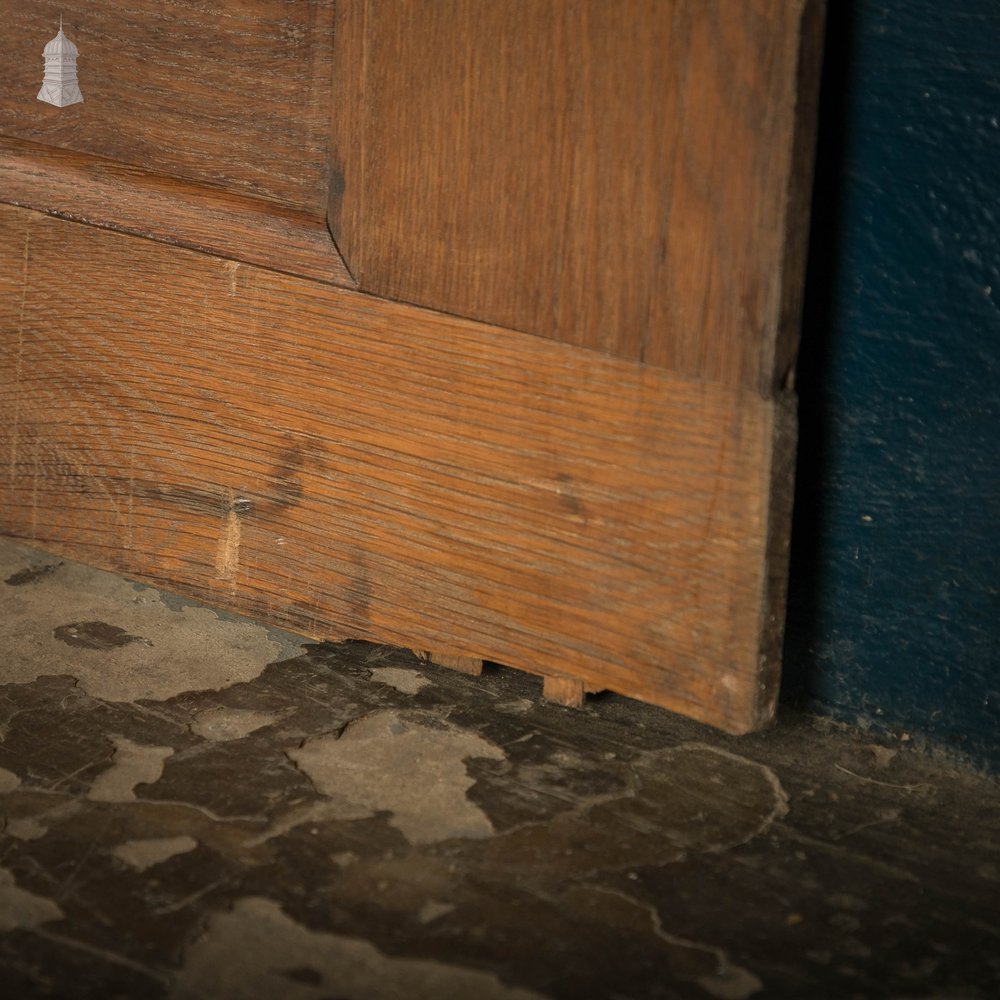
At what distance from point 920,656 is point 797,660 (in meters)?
0.15

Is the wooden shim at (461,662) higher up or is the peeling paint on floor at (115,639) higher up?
the wooden shim at (461,662)

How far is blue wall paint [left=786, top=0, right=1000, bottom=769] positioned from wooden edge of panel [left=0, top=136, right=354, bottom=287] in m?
0.58

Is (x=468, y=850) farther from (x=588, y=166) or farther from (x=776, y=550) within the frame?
(x=588, y=166)

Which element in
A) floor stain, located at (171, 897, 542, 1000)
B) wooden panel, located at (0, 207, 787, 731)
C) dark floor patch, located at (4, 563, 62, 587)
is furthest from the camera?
dark floor patch, located at (4, 563, 62, 587)

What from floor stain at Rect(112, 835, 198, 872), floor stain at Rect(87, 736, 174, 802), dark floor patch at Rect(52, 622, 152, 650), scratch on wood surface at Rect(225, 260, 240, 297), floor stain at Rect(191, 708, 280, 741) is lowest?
dark floor patch at Rect(52, 622, 152, 650)

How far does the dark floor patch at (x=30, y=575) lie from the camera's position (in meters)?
1.90

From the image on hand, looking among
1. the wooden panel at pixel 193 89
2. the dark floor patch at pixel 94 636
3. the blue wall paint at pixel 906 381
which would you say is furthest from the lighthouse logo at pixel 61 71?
the blue wall paint at pixel 906 381

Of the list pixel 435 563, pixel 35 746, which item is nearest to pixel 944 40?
pixel 435 563

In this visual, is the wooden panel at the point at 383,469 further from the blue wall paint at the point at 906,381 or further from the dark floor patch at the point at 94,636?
the blue wall paint at the point at 906,381

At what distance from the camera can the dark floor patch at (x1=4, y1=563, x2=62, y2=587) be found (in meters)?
1.90

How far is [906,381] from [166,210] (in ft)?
3.07

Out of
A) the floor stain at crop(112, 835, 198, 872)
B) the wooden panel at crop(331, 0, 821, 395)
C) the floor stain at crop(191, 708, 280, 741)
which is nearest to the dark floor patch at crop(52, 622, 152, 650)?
the floor stain at crop(191, 708, 280, 741)

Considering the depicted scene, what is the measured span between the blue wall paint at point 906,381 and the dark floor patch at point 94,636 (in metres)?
0.88

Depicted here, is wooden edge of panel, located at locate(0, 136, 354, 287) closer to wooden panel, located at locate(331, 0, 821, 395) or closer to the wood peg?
wooden panel, located at locate(331, 0, 821, 395)
